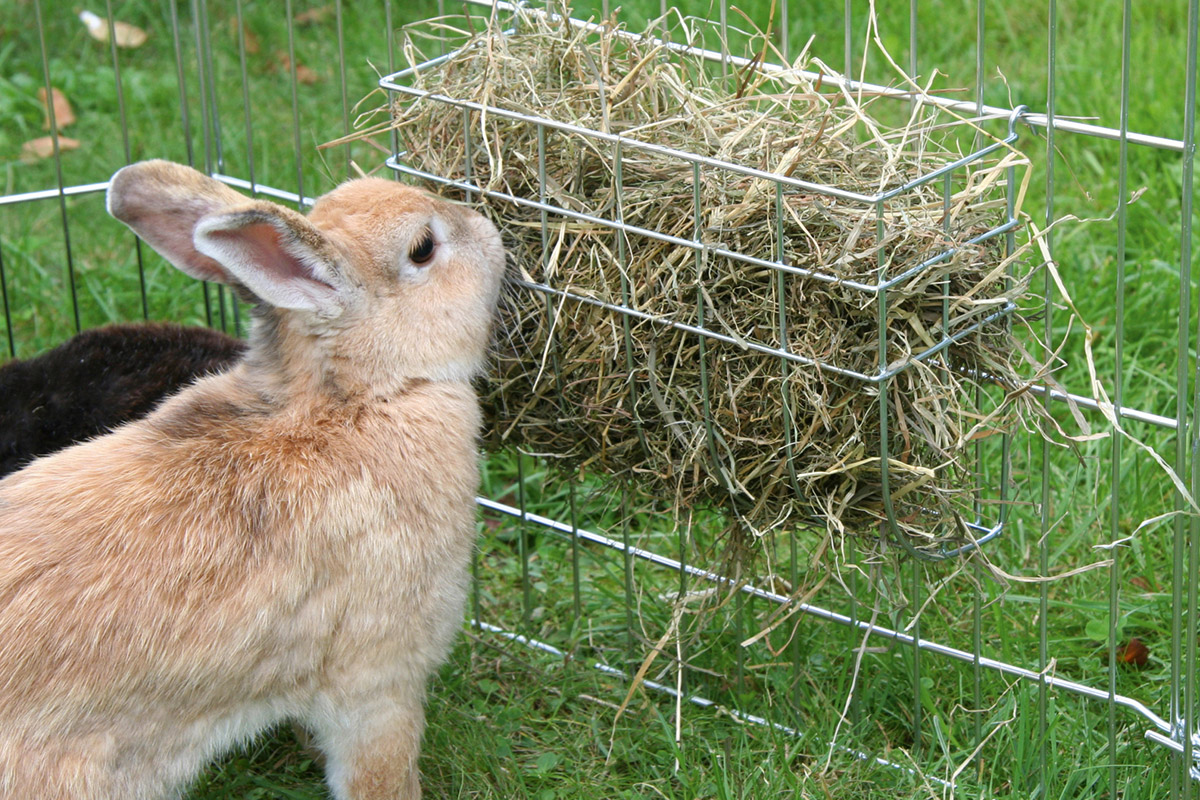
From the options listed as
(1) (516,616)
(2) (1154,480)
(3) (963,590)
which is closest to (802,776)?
(3) (963,590)

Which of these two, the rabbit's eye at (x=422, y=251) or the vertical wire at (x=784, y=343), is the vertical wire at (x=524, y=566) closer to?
the rabbit's eye at (x=422, y=251)

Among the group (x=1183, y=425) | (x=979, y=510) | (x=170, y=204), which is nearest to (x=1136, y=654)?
(x=979, y=510)

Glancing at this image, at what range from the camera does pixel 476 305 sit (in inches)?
121

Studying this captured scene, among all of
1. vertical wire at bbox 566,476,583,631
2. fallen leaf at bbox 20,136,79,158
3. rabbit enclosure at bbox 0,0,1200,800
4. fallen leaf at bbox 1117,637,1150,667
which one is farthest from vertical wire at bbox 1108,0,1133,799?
fallen leaf at bbox 20,136,79,158

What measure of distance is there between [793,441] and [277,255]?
103cm

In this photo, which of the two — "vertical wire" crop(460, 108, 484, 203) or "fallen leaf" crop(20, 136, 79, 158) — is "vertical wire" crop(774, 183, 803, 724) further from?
"fallen leaf" crop(20, 136, 79, 158)

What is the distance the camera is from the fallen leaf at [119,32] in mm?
6254

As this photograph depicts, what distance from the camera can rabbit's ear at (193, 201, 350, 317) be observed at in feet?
8.82

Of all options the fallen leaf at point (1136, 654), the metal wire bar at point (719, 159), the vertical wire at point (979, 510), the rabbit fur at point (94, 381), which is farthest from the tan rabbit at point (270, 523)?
the fallen leaf at point (1136, 654)

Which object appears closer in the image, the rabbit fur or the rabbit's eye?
the rabbit's eye

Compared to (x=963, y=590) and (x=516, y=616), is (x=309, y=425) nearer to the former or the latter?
(x=516, y=616)

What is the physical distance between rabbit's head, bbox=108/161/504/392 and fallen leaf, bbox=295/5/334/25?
346 cm

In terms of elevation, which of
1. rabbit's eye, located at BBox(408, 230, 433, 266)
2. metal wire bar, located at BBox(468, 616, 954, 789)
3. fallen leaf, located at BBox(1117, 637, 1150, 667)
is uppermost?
rabbit's eye, located at BBox(408, 230, 433, 266)

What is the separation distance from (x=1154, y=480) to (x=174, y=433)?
234 centimetres
